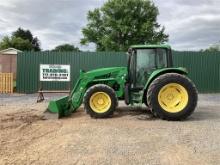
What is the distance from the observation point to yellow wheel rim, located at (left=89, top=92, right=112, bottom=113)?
10195mm

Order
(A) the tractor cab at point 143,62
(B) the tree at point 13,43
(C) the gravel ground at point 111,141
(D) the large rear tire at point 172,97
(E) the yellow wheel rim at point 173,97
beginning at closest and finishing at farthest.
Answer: (C) the gravel ground at point 111,141 < (D) the large rear tire at point 172,97 < (E) the yellow wheel rim at point 173,97 < (A) the tractor cab at point 143,62 < (B) the tree at point 13,43

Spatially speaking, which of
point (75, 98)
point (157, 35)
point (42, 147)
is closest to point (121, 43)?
point (157, 35)

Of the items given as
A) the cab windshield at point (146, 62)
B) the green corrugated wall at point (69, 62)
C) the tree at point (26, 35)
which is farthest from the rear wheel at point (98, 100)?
the tree at point (26, 35)

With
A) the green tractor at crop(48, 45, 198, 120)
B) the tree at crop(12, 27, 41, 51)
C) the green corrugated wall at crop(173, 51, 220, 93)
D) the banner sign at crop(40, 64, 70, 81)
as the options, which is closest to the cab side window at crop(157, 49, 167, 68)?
the green tractor at crop(48, 45, 198, 120)

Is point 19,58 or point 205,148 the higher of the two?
point 19,58

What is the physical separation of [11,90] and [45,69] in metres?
3.54

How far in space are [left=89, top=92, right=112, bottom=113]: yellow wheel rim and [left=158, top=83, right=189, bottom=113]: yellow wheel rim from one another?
1.39 metres

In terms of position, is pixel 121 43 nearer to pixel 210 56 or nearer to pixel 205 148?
pixel 210 56

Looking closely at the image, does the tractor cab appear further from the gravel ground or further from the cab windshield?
the gravel ground

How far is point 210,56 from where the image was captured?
69.8 feet

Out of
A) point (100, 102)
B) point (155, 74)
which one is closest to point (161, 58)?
point (155, 74)

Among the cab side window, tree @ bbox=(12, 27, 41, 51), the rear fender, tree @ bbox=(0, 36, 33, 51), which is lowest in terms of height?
the rear fender

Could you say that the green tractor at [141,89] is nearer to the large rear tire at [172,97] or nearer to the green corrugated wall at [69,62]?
the large rear tire at [172,97]

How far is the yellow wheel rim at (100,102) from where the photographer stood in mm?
10195
